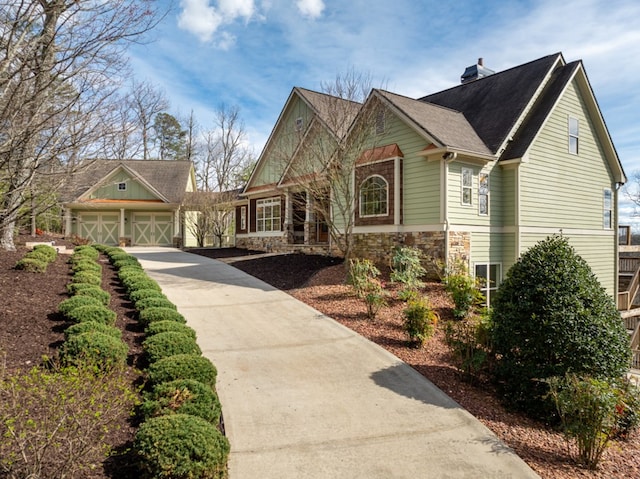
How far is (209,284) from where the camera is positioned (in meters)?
10.8

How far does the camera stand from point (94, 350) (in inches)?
177

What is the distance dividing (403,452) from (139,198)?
83.5 feet

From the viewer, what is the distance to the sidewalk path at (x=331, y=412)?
361 cm

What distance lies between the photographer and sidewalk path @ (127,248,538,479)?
3.61 meters

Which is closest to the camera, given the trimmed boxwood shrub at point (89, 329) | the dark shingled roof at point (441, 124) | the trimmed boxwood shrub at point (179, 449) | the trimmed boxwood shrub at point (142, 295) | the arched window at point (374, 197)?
the trimmed boxwood shrub at point (179, 449)

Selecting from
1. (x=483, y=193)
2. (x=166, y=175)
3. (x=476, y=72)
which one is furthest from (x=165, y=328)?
(x=166, y=175)

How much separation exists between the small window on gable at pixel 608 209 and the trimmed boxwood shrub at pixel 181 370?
1595 cm

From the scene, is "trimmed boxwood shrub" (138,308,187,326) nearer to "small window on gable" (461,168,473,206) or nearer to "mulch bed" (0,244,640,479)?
"mulch bed" (0,244,640,479)

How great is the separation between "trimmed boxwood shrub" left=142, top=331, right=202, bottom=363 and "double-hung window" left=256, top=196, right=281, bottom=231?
42.4ft

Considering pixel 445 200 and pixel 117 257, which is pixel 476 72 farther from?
pixel 117 257

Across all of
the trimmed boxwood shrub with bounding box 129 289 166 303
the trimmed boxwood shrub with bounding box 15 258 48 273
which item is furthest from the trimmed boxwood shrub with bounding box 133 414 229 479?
the trimmed boxwood shrub with bounding box 15 258 48 273

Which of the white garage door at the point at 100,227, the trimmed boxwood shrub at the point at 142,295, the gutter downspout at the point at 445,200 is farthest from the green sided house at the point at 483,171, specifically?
the white garage door at the point at 100,227

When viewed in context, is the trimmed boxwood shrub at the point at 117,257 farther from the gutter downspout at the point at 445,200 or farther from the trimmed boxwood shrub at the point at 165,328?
the gutter downspout at the point at 445,200

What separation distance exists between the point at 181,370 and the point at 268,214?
14.9 metres
